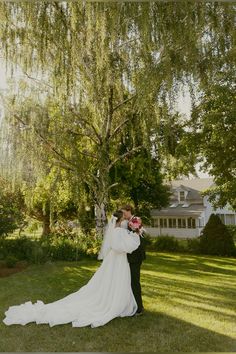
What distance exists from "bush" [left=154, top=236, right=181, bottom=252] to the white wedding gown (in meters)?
1.62

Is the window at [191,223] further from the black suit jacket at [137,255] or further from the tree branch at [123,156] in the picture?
the black suit jacket at [137,255]

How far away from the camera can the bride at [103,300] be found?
383 centimetres

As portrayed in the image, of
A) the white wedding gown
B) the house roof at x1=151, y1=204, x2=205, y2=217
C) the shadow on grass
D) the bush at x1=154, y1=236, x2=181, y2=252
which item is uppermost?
the house roof at x1=151, y1=204, x2=205, y2=217

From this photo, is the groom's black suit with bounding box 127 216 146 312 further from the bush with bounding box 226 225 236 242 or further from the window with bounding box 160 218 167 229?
the bush with bounding box 226 225 236 242

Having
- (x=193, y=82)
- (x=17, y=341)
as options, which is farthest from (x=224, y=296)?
(x=193, y=82)

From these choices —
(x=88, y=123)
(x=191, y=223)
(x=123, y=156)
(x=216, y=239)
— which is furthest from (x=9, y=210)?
(x=216, y=239)

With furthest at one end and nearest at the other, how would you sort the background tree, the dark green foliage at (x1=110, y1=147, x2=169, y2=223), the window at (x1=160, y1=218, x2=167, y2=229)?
1. the background tree
2. the dark green foliage at (x1=110, y1=147, x2=169, y2=223)
3. the window at (x1=160, y1=218, x2=167, y2=229)

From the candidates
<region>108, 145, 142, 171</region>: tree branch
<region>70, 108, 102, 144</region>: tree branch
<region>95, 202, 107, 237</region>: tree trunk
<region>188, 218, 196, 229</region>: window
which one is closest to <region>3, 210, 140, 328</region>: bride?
<region>188, 218, 196, 229</region>: window

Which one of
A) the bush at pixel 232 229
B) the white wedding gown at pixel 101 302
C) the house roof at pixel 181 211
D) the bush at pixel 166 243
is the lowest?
the white wedding gown at pixel 101 302

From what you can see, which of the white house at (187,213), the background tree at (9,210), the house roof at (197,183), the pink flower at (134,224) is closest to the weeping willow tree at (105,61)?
the house roof at (197,183)

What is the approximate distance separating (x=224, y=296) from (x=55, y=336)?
1.96 metres

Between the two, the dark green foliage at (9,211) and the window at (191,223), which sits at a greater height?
the dark green foliage at (9,211)

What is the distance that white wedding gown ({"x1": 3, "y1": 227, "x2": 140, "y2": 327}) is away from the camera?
12.6ft

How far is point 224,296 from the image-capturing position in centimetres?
466
